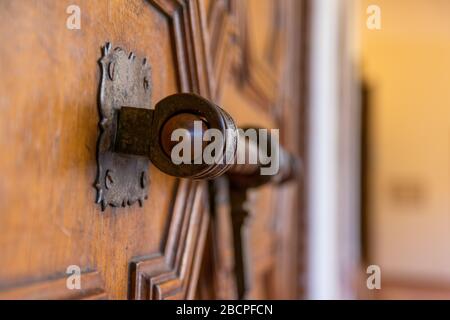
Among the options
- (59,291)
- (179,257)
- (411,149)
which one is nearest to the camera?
(59,291)

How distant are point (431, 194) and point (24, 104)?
4.86 m

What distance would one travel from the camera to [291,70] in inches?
35.8

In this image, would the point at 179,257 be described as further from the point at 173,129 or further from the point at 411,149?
the point at 411,149

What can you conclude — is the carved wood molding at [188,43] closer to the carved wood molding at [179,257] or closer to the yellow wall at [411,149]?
the carved wood molding at [179,257]

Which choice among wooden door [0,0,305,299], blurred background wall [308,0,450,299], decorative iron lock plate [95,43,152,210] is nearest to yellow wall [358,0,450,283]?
blurred background wall [308,0,450,299]

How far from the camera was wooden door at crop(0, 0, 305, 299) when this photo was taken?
0.20 meters

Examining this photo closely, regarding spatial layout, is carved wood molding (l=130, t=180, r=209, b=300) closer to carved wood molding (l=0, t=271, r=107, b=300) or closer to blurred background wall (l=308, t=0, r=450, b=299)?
carved wood molding (l=0, t=271, r=107, b=300)

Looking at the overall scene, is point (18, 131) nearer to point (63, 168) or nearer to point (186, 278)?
point (63, 168)

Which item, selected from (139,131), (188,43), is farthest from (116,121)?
(188,43)

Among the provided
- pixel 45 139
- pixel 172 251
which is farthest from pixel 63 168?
pixel 172 251

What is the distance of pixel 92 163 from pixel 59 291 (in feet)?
0.19

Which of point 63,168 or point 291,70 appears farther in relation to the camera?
point 291,70

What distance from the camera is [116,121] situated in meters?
0.27

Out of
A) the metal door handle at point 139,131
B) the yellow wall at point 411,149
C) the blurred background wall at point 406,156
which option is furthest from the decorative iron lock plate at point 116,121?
the yellow wall at point 411,149
